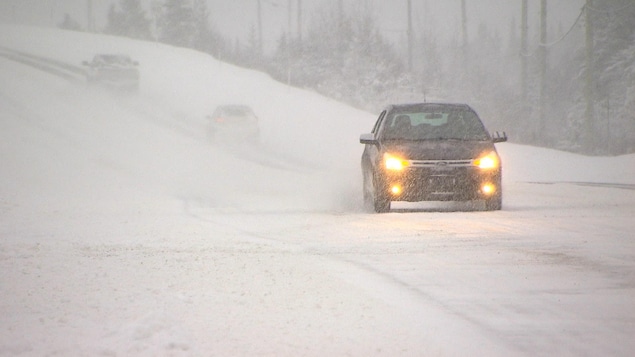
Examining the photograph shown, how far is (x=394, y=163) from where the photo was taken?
39.8 feet

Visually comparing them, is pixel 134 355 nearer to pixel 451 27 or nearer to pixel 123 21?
pixel 123 21

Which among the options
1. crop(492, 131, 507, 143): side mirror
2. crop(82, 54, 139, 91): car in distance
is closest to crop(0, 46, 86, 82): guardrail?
crop(82, 54, 139, 91): car in distance

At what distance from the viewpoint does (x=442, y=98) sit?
70000 mm

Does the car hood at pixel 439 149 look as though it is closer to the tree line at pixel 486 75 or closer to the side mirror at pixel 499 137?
the side mirror at pixel 499 137

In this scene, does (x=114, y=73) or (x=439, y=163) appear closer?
(x=439, y=163)

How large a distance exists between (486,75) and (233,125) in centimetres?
5872

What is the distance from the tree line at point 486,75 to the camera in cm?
5156

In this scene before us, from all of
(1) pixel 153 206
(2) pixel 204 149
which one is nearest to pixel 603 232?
(1) pixel 153 206

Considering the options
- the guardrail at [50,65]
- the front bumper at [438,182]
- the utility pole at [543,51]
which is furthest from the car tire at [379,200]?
the guardrail at [50,65]

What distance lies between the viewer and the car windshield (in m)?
13.0

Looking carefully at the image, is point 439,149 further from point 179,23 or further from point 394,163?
point 179,23

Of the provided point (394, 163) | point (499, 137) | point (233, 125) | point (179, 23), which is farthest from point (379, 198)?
point (179, 23)

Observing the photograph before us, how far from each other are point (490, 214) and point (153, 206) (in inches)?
237

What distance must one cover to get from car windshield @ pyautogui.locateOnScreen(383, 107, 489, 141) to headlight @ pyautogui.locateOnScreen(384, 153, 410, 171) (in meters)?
0.77
